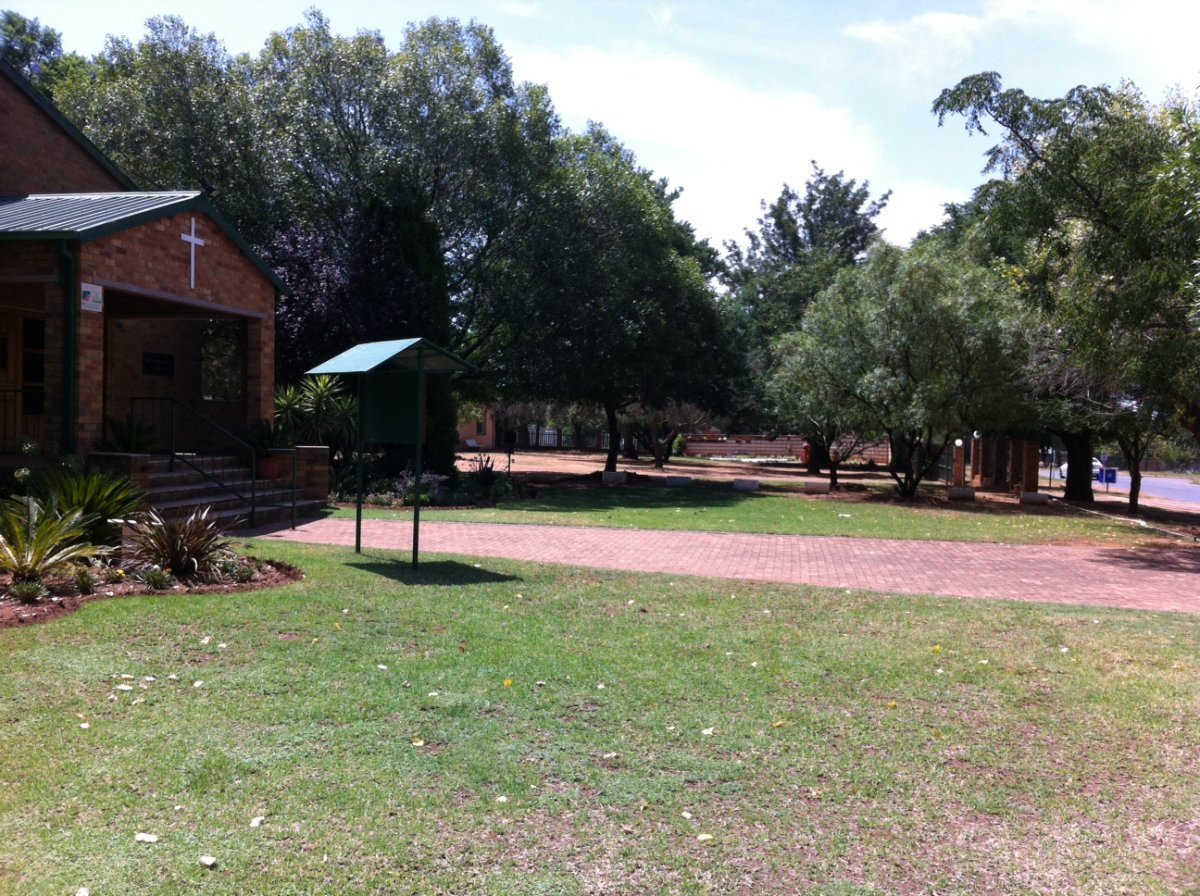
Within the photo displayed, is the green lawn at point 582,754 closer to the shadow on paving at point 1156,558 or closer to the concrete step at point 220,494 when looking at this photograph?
the concrete step at point 220,494

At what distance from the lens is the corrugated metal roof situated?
1173 centimetres

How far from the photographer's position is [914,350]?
23625mm

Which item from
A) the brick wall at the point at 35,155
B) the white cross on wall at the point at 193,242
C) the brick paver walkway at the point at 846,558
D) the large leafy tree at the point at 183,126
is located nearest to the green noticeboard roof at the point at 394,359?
the brick paver walkway at the point at 846,558

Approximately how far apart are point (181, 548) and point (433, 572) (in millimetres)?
2518

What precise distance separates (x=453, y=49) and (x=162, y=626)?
20.8 metres

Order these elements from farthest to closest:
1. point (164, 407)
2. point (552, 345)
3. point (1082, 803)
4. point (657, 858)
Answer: point (552, 345)
point (164, 407)
point (1082, 803)
point (657, 858)

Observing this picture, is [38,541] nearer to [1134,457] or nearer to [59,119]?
[59,119]

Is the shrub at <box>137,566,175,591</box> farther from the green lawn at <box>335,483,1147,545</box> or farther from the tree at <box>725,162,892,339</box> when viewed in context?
the tree at <box>725,162,892,339</box>

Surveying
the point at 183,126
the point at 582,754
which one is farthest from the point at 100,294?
the point at 183,126

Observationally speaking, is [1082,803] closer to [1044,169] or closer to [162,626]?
[162,626]

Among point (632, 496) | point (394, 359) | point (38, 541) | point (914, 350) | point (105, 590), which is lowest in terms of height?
point (632, 496)

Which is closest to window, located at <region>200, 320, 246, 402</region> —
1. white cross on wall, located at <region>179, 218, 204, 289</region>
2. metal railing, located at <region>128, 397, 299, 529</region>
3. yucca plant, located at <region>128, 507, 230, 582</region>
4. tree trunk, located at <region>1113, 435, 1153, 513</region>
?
metal railing, located at <region>128, 397, 299, 529</region>

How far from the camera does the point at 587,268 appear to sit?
25.7 m

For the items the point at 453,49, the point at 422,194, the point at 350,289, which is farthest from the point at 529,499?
the point at 453,49
